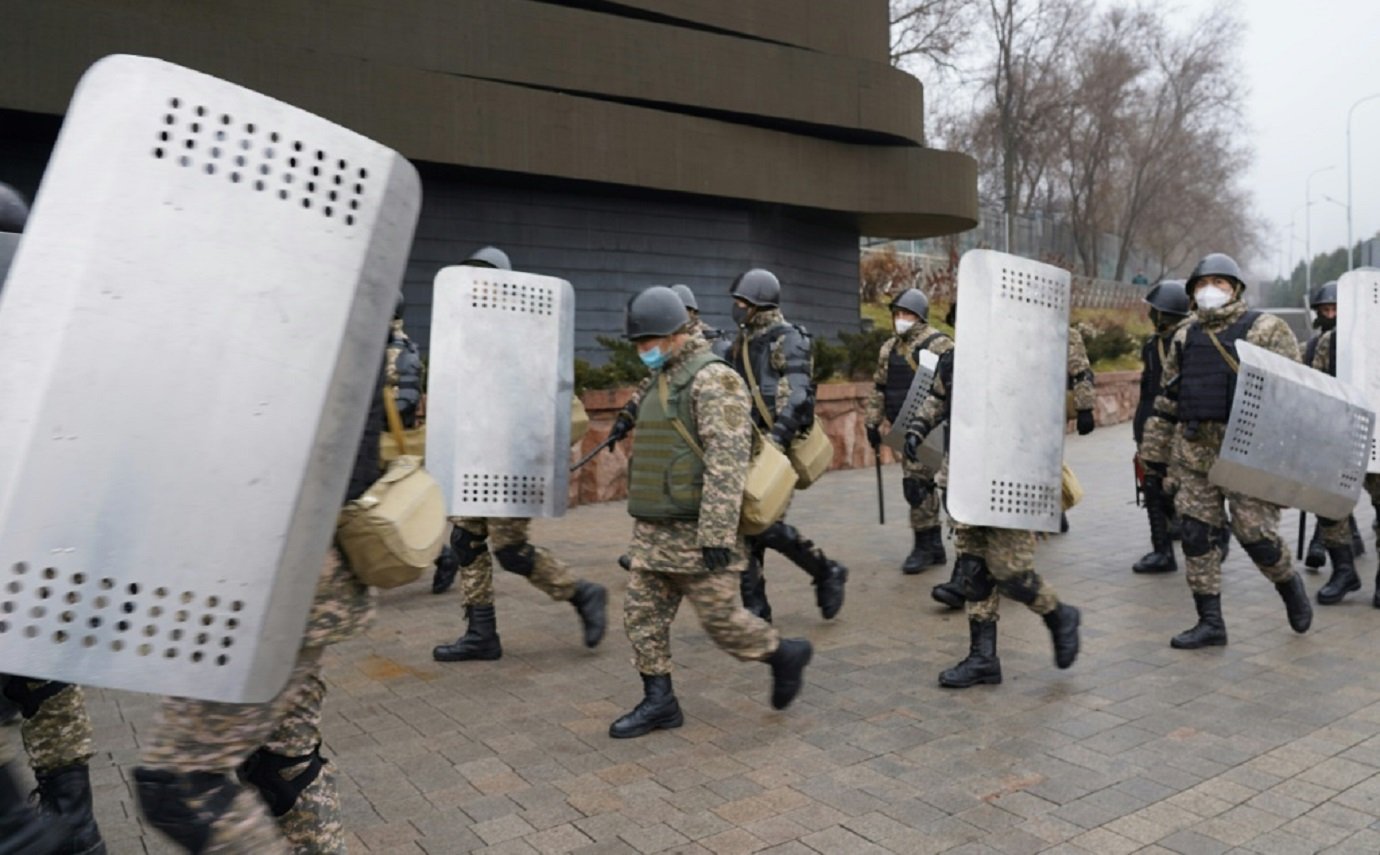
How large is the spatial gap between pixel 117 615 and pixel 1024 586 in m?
3.94

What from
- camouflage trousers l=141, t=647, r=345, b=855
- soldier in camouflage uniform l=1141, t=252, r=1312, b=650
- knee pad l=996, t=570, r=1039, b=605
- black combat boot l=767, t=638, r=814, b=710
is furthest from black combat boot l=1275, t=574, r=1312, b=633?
camouflage trousers l=141, t=647, r=345, b=855

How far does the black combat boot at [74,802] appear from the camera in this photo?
10.6 feet

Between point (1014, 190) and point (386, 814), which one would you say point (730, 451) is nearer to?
point (386, 814)

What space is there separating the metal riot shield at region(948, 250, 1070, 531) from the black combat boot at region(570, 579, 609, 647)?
1.97 metres

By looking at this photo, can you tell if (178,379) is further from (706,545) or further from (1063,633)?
(1063,633)

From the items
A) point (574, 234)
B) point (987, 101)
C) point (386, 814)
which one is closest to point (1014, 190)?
point (987, 101)

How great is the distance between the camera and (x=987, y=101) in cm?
3769

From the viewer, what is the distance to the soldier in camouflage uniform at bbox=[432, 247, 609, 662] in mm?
5395

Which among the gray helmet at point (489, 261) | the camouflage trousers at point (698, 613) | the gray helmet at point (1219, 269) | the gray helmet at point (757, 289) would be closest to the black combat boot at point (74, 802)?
the camouflage trousers at point (698, 613)

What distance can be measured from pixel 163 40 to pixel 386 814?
9319mm

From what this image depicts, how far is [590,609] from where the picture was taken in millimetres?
5598

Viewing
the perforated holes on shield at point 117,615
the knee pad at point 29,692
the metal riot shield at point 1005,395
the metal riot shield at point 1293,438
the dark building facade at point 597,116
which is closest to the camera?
the perforated holes on shield at point 117,615

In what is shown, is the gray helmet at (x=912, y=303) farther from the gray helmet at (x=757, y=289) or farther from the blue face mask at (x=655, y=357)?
the blue face mask at (x=655, y=357)

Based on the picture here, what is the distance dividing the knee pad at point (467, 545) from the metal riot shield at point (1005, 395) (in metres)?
2.42
